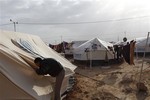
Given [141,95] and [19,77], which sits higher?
[19,77]

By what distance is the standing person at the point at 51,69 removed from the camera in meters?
7.96

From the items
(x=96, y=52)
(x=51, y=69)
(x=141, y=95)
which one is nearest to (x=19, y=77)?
(x=51, y=69)

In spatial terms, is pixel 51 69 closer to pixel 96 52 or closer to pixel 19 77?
pixel 19 77

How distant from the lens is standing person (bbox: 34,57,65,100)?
7.96 m

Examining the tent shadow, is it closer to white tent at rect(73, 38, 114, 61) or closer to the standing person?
the standing person

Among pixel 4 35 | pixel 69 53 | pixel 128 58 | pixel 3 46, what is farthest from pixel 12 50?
pixel 69 53

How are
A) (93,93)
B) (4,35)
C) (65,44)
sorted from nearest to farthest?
(4,35), (93,93), (65,44)

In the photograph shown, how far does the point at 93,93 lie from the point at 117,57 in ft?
45.0

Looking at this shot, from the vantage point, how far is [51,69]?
8070 millimetres

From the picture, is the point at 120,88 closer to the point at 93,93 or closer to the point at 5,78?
the point at 93,93

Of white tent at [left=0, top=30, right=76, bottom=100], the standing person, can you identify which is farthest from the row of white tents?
the standing person

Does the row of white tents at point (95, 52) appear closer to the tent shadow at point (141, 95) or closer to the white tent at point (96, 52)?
the white tent at point (96, 52)

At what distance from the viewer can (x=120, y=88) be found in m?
13.4

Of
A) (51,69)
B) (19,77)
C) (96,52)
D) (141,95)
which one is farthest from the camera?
(96,52)
